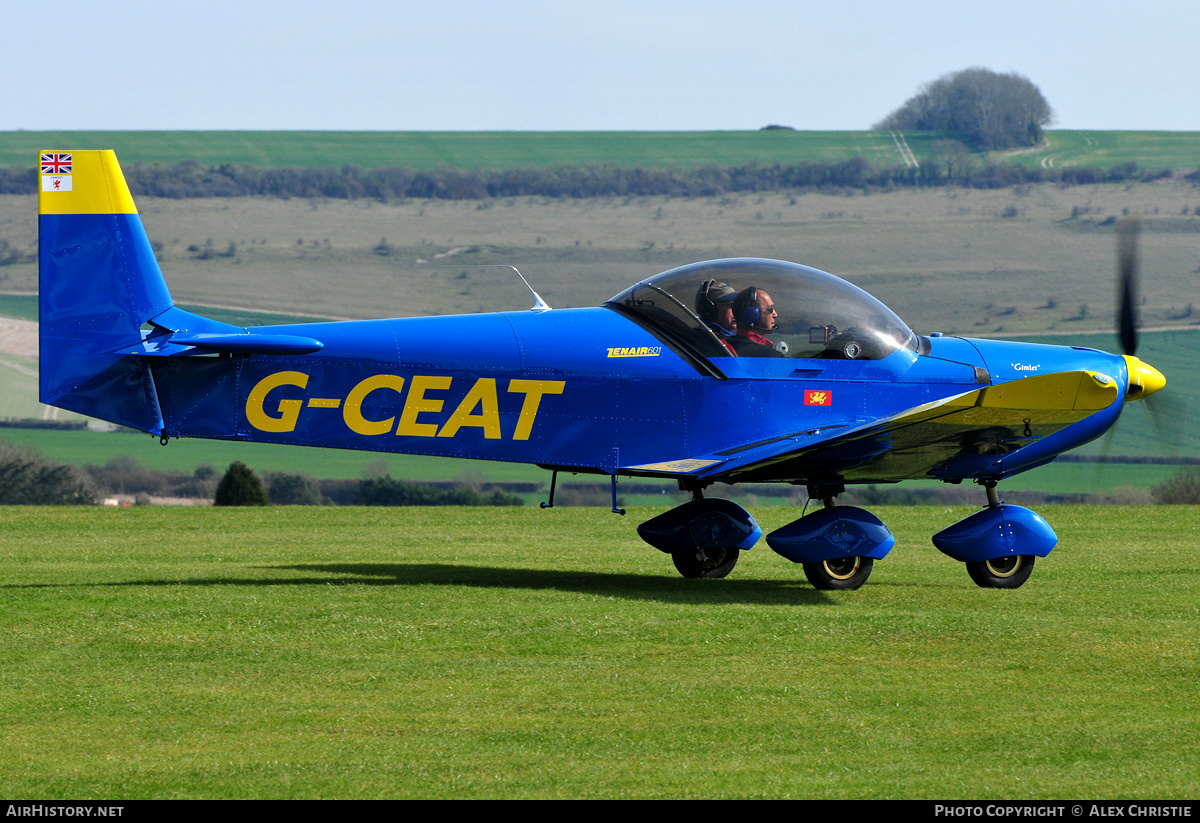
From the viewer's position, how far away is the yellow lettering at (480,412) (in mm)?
12641

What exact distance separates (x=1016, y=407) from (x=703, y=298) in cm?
308

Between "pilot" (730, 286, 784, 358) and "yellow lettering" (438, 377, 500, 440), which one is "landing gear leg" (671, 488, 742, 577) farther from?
"yellow lettering" (438, 377, 500, 440)

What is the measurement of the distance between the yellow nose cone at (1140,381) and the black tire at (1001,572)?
2.07 meters

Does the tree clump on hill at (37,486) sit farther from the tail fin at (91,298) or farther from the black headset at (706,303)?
the black headset at (706,303)

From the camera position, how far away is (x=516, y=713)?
7930mm

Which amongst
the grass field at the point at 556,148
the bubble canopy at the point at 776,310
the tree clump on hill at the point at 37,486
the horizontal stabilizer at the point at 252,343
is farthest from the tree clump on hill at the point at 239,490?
the grass field at the point at 556,148

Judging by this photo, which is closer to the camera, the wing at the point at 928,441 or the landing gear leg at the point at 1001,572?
the wing at the point at 928,441

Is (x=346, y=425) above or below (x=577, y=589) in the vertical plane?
above

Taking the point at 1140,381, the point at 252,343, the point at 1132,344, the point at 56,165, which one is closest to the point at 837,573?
the point at 1140,381

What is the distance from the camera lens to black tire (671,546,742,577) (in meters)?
14.1

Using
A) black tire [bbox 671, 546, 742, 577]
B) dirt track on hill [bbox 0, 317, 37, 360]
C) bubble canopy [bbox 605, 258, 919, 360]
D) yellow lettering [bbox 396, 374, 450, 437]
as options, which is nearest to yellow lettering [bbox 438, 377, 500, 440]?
yellow lettering [bbox 396, 374, 450, 437]

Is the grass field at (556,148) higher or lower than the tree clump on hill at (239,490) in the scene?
higher

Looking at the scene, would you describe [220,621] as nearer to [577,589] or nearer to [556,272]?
[577,589]
